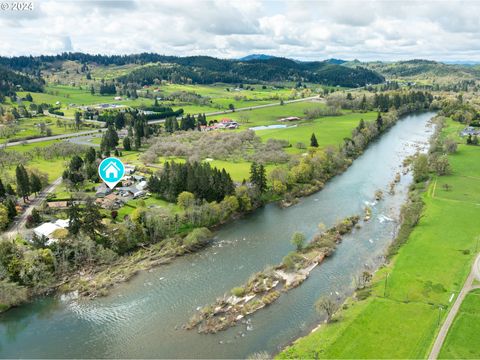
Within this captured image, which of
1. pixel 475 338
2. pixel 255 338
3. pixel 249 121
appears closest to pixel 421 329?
pixel 475 338

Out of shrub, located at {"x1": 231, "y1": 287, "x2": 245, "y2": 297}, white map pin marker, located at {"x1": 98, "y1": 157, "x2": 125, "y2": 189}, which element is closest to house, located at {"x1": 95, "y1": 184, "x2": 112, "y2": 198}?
white map pin marker, located at {"x1": 98, "y1": 157, "x2": 125, "y2": 189}

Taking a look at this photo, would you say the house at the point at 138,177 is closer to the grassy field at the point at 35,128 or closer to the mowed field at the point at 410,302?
the mowed field at the point at 410,302

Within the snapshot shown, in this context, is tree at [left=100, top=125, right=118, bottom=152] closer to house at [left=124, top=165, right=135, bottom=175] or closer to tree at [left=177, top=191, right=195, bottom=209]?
house at [left=124, top=165, right=135, bottom=175]

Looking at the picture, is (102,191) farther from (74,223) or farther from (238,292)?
(238,292)

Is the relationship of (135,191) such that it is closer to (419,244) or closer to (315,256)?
(315,256)

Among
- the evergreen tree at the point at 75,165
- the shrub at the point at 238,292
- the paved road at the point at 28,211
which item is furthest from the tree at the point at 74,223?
the evergreen tree at the point at 75,165
